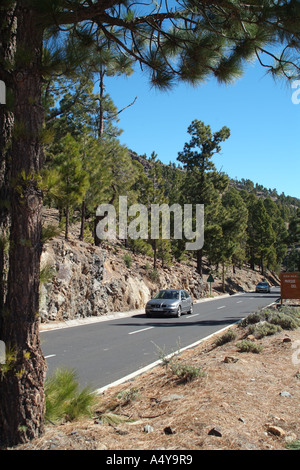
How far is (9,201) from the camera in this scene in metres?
3.97

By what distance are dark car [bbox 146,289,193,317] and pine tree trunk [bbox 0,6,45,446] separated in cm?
1615

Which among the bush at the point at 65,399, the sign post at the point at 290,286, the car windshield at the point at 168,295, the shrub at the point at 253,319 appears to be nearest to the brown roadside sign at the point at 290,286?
the sign post at the point at 290,286

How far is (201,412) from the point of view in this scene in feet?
14.6

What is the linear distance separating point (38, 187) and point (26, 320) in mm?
1304

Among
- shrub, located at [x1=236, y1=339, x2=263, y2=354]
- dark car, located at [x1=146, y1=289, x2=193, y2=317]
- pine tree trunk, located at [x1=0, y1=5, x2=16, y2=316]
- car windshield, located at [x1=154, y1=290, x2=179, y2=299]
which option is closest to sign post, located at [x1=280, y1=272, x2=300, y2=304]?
dark car, located at [x1=146, y1=289, x2=193, y2=317]

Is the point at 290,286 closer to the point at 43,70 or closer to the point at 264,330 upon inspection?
the point at 264,330

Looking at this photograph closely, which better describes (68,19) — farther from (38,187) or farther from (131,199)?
(131,199)

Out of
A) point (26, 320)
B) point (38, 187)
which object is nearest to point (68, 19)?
point (38, 187)

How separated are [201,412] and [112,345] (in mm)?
7356

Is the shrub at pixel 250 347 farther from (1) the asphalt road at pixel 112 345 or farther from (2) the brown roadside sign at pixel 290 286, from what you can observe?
(2) the brown roadside sign at pixel 290 286

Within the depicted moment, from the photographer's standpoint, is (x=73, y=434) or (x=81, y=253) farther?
(x=81, y=253)

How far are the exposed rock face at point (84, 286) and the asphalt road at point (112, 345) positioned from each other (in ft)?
4.99

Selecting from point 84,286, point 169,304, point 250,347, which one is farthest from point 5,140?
point 169,304

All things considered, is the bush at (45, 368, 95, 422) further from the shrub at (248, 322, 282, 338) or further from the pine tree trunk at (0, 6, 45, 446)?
the shrub at (248, 322, 282, 338)
